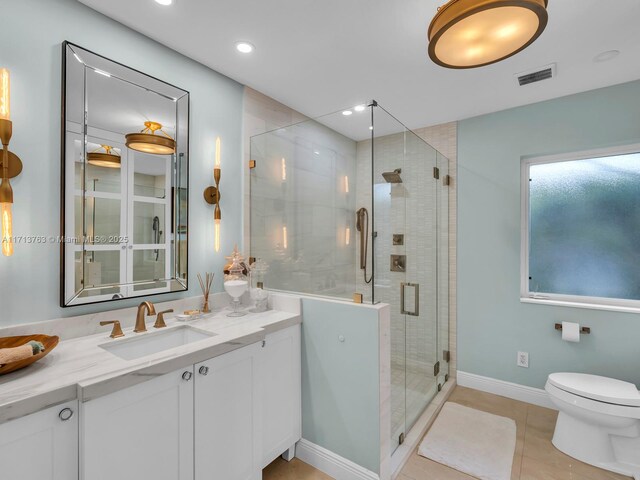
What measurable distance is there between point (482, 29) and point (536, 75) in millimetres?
1357

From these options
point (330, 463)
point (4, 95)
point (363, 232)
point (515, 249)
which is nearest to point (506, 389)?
point (515, 249)

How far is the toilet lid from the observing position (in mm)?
1858

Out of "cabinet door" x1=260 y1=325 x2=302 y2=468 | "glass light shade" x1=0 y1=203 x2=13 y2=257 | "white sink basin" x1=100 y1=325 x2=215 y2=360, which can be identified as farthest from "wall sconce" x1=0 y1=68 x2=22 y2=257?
"cabinet door" x1=260 y1=325 x2=302 y2=468

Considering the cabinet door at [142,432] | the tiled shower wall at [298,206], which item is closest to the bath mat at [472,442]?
the tiled shower wall at [298,206]

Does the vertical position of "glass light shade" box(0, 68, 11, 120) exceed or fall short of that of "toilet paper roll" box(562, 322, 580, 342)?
it exceeds it

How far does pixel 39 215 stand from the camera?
4.66 feet

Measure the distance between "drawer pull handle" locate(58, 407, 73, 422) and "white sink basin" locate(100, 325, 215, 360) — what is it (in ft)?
1.34

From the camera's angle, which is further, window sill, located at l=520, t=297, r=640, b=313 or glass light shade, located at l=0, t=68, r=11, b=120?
window sill, located at l=520, t=297, r=640, b=313

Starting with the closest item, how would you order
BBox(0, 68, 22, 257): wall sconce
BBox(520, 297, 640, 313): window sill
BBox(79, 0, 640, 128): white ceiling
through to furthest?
1. BBox(0, 68, 22, 257): wall sconce
2. BBox(79, 0, 640, 128): white ceiling
3. BBox(520, 297, 640, 313): window sill

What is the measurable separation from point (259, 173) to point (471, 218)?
→ 1.98m

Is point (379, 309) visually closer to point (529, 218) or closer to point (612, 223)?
point (529, 218)

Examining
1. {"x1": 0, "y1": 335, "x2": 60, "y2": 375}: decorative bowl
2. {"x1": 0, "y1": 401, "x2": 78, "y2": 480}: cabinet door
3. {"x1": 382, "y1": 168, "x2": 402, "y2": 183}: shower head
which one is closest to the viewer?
{"x1": 0, "y1": 401, "x2": 78, "y2": 480}: cabinet door

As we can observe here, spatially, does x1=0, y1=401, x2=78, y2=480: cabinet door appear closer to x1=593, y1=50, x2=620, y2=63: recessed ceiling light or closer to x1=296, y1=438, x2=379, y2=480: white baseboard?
x1=296, y1=438, x2=379, y2=480: white baseboard

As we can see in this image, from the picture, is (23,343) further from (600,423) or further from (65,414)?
(600,423)
